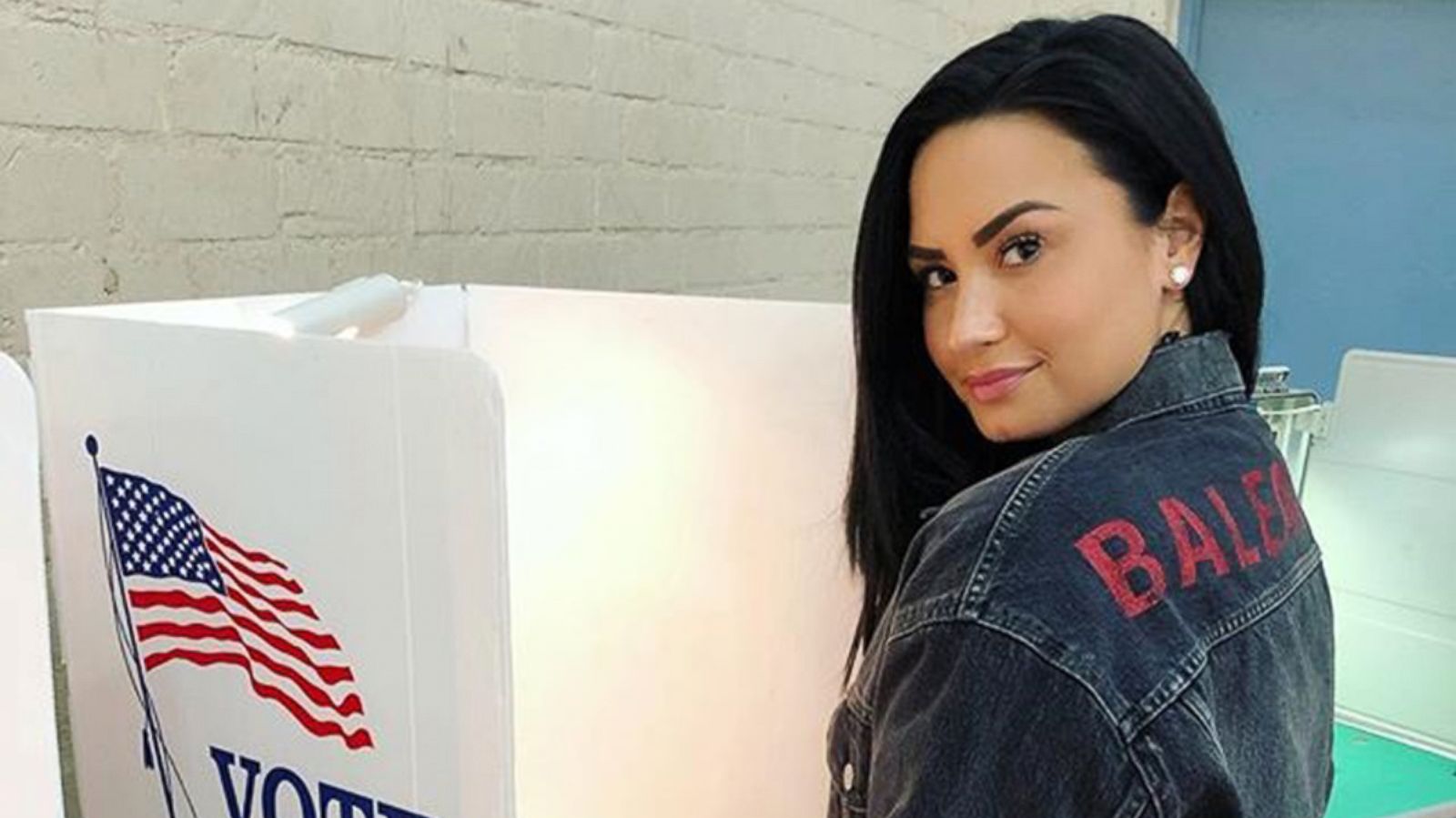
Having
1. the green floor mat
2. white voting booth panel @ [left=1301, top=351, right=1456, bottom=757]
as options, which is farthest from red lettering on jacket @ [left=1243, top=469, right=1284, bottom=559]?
white voting booth panel @ [left=1301, top=351, right=1456, bottom=757]

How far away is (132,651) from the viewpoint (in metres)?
0.78

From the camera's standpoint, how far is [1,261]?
1094 millimetres

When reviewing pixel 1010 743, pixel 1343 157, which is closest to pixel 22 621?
pixel 1010 743

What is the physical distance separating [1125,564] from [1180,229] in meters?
0.26

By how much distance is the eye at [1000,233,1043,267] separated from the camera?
80 centimetres

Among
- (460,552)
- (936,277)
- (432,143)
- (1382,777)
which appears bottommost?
(1382,777)

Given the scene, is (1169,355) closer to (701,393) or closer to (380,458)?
(701,393)

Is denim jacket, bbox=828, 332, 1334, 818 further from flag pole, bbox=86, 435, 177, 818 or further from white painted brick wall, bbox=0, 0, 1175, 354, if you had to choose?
white painted brick wall, bbox=0, 0, 1175, 354

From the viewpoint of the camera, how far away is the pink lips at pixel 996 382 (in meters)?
0.84

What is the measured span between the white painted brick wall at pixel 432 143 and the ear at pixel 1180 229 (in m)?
0.91

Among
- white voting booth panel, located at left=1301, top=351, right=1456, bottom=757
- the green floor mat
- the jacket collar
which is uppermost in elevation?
the jacket collar

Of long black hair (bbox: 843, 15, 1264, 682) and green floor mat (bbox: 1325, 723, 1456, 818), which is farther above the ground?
long black hair (bbox: 843, 15, 1264, 682)

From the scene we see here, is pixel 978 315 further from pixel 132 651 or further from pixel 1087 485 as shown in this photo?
pixel 132 651

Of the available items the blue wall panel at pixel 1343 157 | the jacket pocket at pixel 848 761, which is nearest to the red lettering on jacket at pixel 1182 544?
the jacket pocket at pixel 848 761
